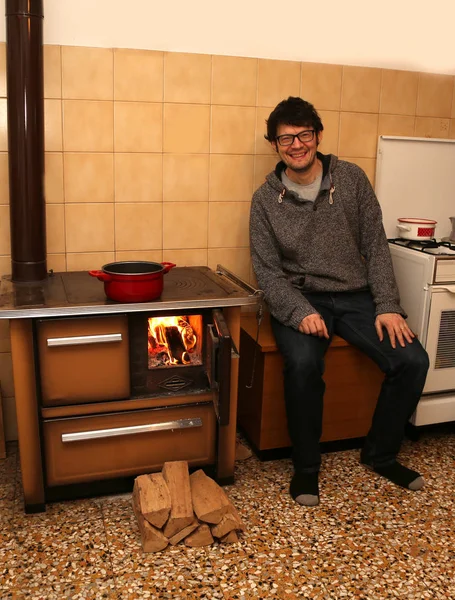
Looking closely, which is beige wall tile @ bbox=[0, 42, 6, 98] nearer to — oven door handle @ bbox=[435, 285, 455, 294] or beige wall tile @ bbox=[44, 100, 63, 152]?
beige wall tile @ bbox=[44, 100, 63, 152]

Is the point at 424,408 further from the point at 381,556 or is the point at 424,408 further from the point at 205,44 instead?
the point at 205,44

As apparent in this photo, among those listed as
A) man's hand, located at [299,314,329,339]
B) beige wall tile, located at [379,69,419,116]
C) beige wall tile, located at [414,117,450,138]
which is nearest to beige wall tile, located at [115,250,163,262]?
A: man's hand, located at [299,314,329,339]

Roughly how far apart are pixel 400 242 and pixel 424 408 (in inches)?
30.5

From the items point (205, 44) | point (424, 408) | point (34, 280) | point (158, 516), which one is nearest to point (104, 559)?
point (158, 516)

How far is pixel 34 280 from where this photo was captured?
7.25 feet

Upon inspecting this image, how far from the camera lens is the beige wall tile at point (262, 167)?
262 centimetres

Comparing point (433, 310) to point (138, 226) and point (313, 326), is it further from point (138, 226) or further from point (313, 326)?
point (138, 226)

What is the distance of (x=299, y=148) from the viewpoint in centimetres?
231

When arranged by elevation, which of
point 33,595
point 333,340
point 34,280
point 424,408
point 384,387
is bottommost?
point 33,595

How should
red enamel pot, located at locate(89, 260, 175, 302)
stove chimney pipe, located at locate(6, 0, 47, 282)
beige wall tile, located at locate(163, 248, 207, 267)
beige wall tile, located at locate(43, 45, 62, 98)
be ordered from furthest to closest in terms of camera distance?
1. beige wall tile, located at locate(163, 248, 207, 267)
2. beige wall tile, located at locate(43, 45, 62, 98)
3. stove chimney pipe, located at locate(6, 0, 47, 282)
4. red enamel pot, located at locate(89, 260, 175, 302)

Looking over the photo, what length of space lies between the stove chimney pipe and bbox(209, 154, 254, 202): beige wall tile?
752 mm

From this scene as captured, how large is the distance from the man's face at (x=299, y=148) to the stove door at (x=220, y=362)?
0.74m

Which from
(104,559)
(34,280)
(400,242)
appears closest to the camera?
(104,559)

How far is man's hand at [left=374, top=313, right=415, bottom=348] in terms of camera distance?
2.27 metres
